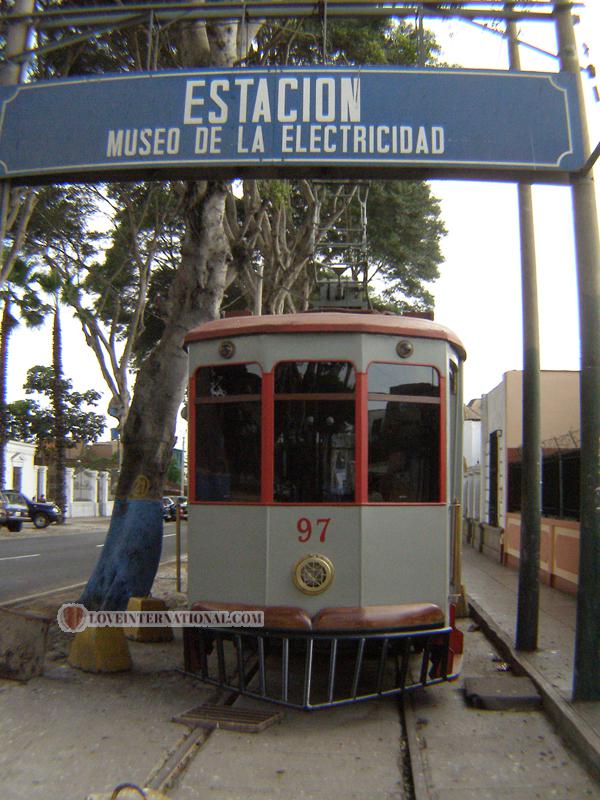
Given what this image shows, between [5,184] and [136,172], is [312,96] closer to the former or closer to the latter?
[136,172]

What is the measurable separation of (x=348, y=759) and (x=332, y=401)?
8.47ft

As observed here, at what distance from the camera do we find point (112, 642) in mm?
7855

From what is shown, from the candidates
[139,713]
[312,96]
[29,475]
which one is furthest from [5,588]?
[29,475]

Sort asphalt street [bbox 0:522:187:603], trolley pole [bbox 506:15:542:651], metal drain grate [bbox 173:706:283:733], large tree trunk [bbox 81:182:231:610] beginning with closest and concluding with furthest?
metal drain grate [bbox 173:706:283:733], trolley pole [bbox 506:15:542:651], large tree trunk [bbox 81:182:231:610], asphalt street [bbox 0:522:187:603]

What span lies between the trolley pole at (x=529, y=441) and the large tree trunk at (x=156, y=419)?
11.5 feet

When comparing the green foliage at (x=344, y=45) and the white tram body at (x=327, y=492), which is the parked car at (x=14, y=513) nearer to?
the green foliage at (x=344, y=45)

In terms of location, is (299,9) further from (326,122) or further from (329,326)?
(329,326)

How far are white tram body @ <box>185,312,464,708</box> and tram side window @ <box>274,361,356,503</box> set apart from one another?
0.01 meters

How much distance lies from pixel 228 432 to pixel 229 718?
85.6 inches

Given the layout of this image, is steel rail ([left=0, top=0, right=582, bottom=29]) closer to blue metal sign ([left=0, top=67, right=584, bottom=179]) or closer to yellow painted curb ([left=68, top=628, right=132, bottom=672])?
blue metal sign ([left=0, top=67, right=584, bottom=179])

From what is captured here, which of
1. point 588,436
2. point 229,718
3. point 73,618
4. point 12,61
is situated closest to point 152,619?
point 73,618

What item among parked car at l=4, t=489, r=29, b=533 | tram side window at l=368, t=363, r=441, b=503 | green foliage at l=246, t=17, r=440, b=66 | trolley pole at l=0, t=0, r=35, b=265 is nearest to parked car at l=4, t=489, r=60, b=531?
parked car at l=4, t=489, r=29, b=533

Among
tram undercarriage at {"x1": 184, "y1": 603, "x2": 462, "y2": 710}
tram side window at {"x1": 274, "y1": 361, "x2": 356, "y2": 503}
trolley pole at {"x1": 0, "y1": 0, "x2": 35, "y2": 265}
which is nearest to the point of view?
tram undercarriage at {"x1": 184, "y1": 603, "x2": 462, "y2": 710}

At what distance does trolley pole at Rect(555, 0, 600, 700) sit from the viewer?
21.4 feet
